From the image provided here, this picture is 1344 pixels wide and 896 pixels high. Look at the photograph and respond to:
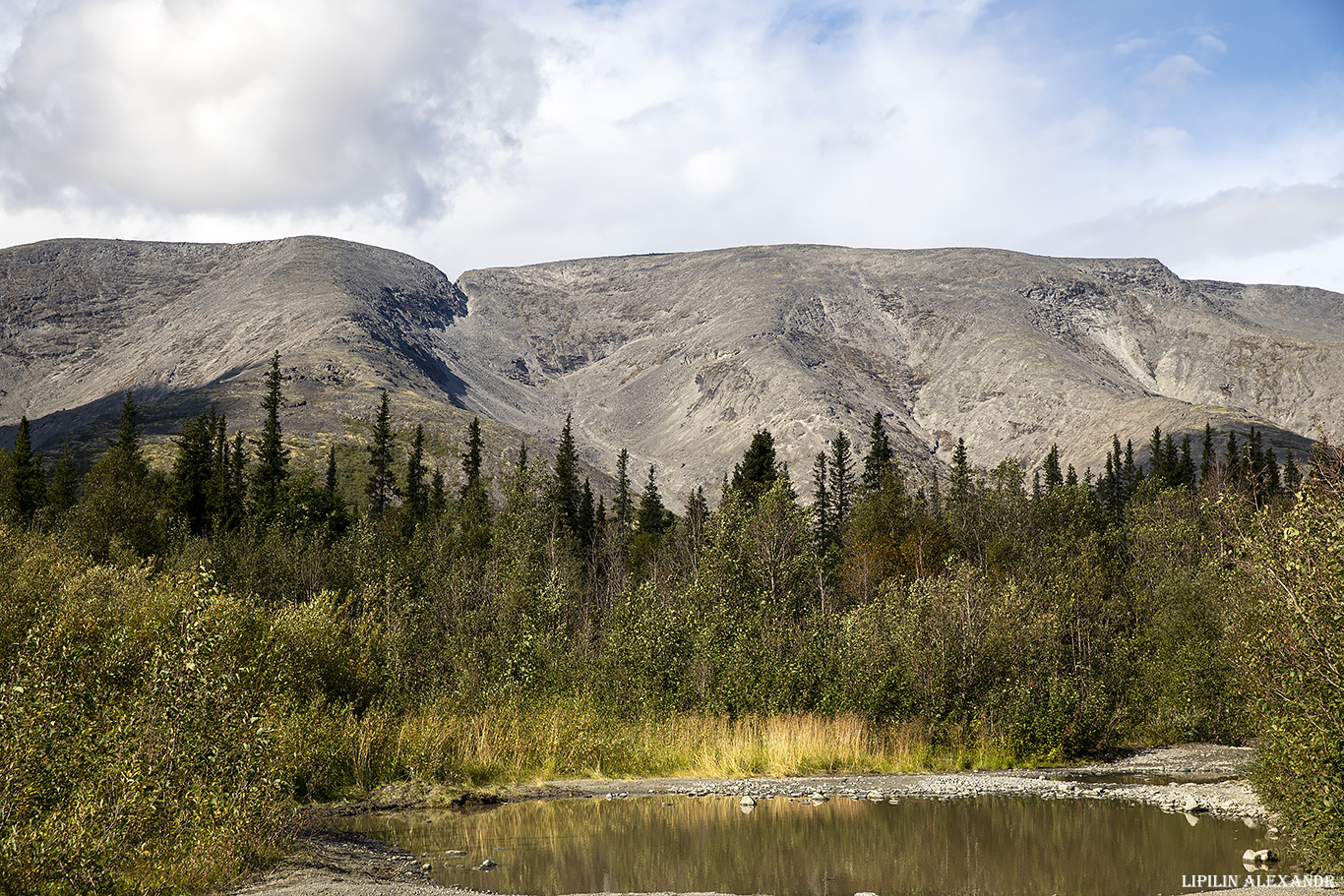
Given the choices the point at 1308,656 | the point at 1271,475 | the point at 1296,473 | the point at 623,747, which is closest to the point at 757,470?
the point at 1271,475

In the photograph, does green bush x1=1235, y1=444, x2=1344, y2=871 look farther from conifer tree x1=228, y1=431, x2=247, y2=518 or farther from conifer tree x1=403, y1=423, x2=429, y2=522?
conifer tree x1=403, y1=423, x2=429, y2=522

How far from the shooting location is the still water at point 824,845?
22.2m

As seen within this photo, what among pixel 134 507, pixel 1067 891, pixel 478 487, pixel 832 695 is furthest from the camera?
pixel 478 487

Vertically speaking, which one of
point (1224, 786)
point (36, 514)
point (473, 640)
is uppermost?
point (36, 514)

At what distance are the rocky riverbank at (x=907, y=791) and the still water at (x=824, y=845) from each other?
3.35 ft

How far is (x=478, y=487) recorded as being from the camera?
384 feet

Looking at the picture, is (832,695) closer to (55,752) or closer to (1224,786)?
(1224,786)

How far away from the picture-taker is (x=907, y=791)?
34031 mm

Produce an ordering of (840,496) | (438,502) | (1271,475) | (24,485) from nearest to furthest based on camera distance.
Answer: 1. (1271,475)
2. (24,485)
3. (438,502)
4. (840,496)

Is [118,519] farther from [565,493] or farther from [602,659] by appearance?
[565,493]

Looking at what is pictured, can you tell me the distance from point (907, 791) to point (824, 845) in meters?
9.34

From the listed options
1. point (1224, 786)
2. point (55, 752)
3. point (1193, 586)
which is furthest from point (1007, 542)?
point (55, 752)

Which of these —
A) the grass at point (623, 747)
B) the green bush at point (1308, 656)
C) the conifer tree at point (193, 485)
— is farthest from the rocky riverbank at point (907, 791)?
the conifer tree at point (193, 485)

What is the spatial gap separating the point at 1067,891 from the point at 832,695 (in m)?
20.1
